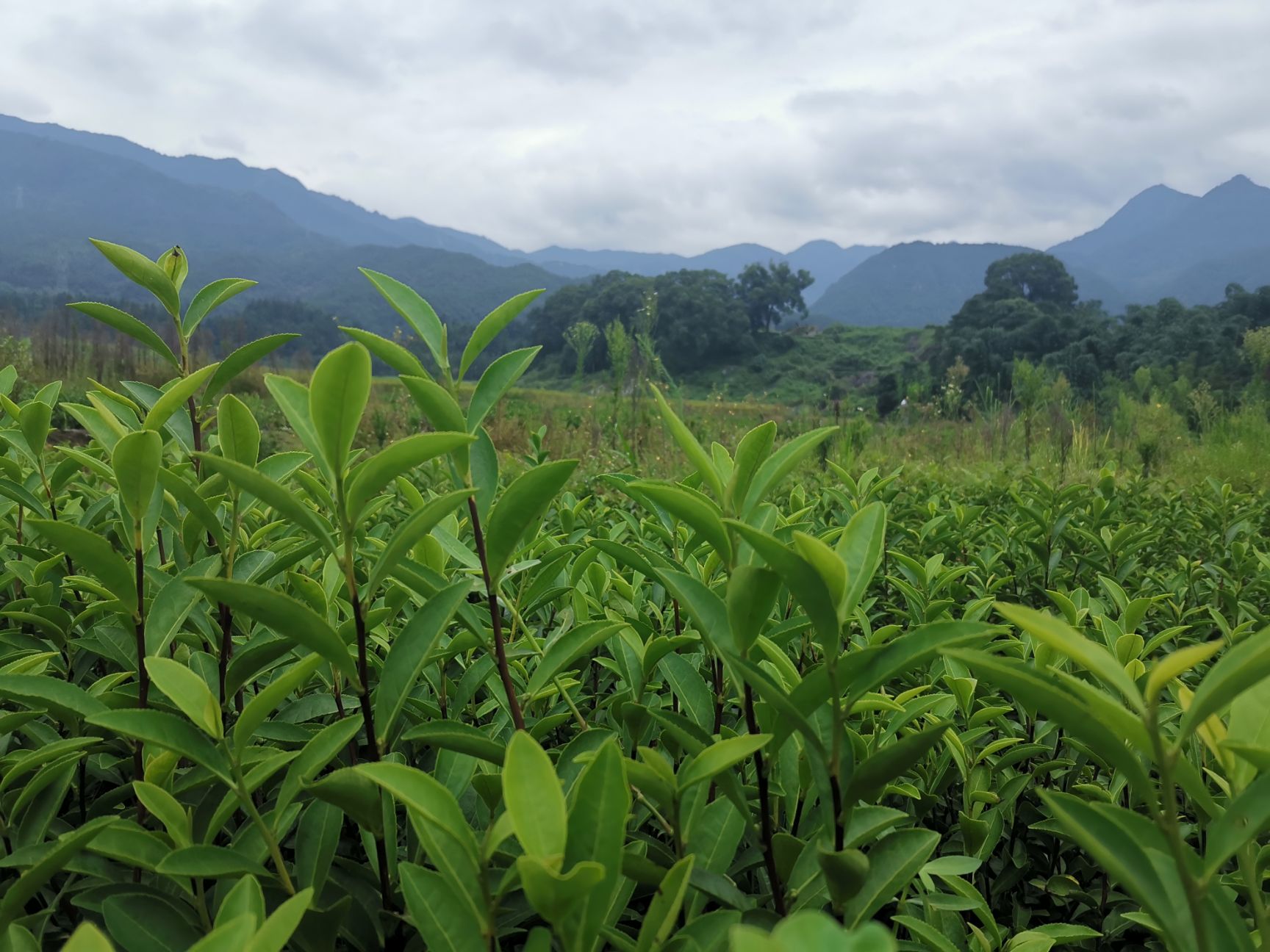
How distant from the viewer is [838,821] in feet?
2.26

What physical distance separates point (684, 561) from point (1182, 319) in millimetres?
54109

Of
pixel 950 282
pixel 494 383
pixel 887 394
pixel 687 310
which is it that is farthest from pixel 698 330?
pixel 950 282

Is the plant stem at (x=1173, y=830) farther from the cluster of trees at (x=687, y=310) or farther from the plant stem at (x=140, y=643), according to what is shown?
the cluster of trees at (x=687, y=310)

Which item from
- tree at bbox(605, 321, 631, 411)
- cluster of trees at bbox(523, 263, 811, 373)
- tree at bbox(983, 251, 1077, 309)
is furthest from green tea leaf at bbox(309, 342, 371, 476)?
tree at bbox(983, 251, 1077, 309)

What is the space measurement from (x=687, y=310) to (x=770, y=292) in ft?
Result: 46.5

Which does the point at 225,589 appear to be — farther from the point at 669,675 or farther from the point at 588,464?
the point at 588,464

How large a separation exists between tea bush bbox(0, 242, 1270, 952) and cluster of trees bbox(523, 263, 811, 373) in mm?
62038

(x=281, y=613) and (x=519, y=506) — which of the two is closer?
(x=281, y=613)

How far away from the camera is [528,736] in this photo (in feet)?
1.83

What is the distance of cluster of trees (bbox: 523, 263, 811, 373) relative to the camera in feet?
232

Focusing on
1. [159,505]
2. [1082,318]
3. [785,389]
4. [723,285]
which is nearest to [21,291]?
[723,285]

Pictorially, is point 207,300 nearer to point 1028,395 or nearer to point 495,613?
point 495,613

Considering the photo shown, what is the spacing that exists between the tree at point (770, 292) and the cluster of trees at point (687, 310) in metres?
0.08

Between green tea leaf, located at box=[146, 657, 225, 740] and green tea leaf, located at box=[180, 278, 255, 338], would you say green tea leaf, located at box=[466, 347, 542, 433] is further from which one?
green tea leaf, located at box=[180, 278, 255, 338]
